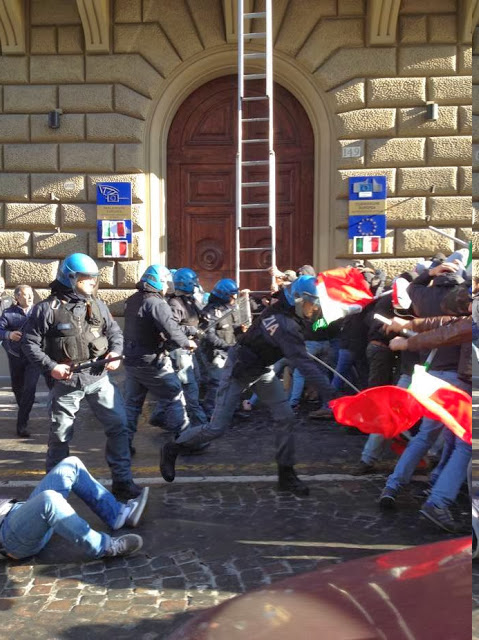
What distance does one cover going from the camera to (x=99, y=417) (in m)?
3.55

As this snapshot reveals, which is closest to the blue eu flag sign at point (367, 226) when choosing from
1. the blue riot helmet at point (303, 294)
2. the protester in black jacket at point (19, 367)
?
the blue riot helmet at point (303, 294)

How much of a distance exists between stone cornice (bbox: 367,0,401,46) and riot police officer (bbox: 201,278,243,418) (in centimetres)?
237

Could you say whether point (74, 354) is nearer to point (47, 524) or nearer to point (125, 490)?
point (125, 490)

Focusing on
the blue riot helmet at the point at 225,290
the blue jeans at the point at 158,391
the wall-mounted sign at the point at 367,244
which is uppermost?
the wall-mounted sign at the point at 367,244

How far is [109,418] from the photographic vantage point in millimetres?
3521

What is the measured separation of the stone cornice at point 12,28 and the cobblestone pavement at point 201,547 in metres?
1.73

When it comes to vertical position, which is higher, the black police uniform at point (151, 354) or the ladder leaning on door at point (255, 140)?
the ladder leaning on door at point (255, 140)

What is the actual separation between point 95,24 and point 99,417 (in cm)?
173

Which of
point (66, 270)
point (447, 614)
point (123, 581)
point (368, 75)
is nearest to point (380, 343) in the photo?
point (368, 75)

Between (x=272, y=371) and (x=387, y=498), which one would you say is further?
(x=272, y=371)

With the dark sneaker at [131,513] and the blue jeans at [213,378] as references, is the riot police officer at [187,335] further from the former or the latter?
the dark sneaker at [131,513]

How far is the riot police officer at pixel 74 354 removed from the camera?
336 cm

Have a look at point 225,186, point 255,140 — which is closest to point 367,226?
point 255,140

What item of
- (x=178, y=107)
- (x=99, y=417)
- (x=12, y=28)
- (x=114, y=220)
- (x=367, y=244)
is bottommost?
(x=99, y=417)
